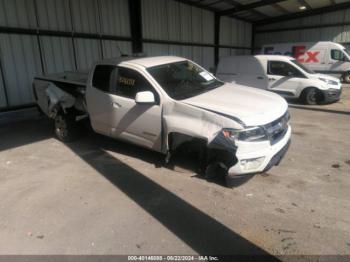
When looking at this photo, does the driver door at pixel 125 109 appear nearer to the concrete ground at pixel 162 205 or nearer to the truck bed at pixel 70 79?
the concrete ground at pixel 162 205

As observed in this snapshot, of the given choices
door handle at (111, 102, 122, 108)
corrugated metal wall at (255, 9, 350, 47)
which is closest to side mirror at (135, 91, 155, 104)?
door handle at (111, 102, 122, 108)

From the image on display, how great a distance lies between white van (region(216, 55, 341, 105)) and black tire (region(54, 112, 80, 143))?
309 inches

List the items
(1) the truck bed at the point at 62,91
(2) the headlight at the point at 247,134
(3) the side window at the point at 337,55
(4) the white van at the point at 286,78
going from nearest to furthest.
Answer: (2) the headlight at the point at 247,134 → (1) the truck bed at the point at 62,91 → (4) the white van at the point at 286,78 → (3) the side window at the point at 337,55

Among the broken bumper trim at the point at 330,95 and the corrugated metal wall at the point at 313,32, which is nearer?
the broken bumper trim at the point at 330,95

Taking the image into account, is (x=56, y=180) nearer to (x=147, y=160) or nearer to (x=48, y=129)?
(x=147, y=160)

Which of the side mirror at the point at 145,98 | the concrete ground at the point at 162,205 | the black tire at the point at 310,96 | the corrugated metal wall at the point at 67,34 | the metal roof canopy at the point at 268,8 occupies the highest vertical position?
the metal roof canopy at the point at 268,8

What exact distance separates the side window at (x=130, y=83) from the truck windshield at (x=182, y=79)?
0.63ft

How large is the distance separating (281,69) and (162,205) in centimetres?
894

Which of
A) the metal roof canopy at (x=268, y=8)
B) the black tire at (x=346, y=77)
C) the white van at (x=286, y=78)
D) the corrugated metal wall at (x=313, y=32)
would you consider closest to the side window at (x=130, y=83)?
the white van at (x=286, y=78)

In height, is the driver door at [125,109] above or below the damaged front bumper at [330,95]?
above

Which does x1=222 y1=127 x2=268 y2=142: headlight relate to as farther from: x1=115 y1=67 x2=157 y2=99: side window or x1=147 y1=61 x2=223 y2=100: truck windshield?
x1=115 y1=67 x2=157 y2=99: side window

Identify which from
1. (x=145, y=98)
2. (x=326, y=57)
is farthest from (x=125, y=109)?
(x=326, y=57)

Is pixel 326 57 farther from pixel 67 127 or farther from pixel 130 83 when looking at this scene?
pixel 67 127

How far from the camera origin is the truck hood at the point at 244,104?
3908mm
